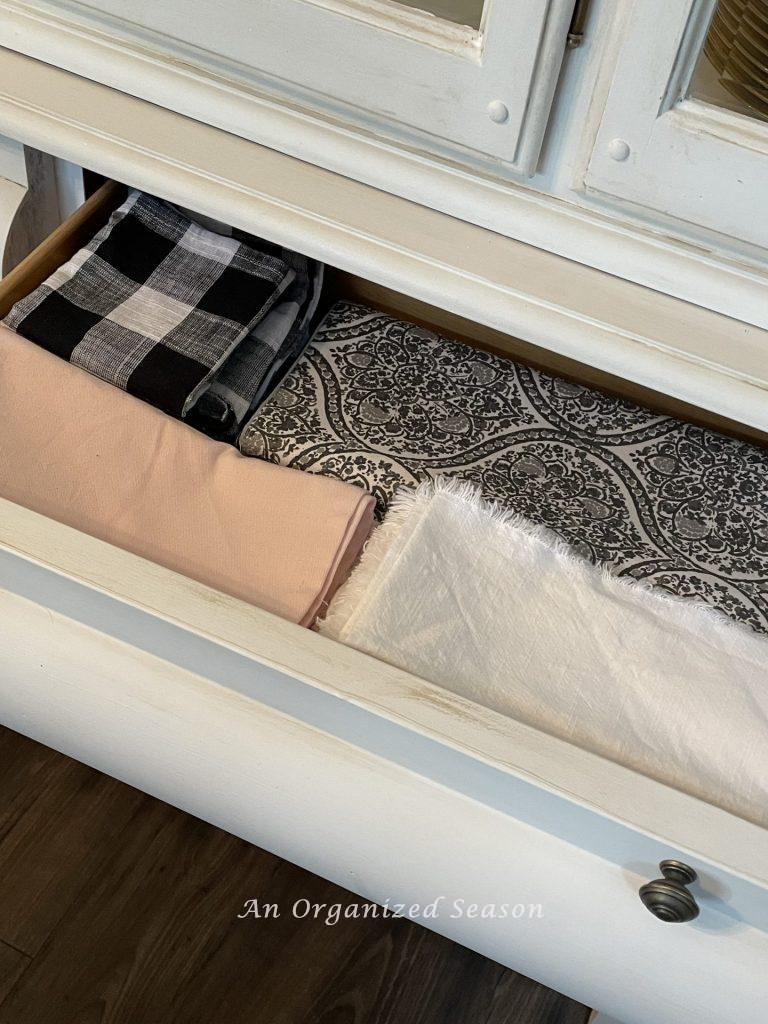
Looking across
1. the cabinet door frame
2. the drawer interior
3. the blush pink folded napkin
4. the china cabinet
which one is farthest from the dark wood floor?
the cabinet door frame

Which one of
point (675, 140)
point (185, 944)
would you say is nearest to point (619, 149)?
point (675, 140)

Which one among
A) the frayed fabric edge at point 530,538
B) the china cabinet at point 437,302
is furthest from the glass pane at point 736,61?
the frayed fabric edge at point 530,538

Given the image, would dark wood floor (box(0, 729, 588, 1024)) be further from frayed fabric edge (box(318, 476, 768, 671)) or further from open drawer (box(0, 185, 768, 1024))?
frayed fabric edge (box(318, 476, 768, 671))

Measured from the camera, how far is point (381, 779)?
0.66 meters

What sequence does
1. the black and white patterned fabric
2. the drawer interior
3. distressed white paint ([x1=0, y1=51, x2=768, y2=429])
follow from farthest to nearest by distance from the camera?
the black and white patterned fabric
distressed white paint ([x1=0, y1=51, x2=768, y2=429])
the drawer interior

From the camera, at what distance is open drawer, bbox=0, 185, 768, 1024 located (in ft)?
1.85

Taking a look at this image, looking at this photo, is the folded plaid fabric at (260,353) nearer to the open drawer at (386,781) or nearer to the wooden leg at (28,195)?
the wooden leg at (28,195)

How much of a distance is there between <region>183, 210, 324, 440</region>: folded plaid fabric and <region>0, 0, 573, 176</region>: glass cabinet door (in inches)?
8.1

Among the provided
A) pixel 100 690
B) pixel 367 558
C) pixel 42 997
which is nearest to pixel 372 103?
pixel 367 558

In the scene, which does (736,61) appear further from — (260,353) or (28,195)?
(28,195)

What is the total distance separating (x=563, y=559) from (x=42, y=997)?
1.83ft

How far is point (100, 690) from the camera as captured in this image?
2.37 feet

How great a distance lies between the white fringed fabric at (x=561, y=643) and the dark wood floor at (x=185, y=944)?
344 millimetres

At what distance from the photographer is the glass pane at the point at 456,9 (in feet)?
2.00
